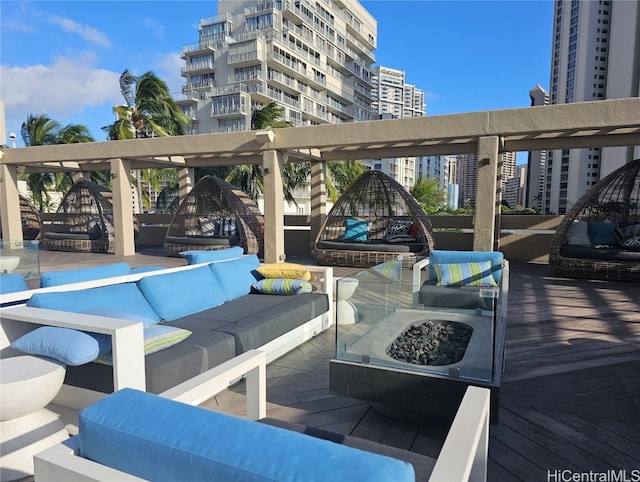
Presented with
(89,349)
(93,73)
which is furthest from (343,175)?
(93,73)

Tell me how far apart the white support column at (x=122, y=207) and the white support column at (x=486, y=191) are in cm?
842

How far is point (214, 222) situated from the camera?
11.3 metres

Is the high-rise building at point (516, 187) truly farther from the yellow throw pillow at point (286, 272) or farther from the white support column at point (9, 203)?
the yellow throw pillow at point (286, 272)

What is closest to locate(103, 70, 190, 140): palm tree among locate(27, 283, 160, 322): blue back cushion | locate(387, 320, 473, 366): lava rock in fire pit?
locate(27, 283, 160, 322): blue back cushion

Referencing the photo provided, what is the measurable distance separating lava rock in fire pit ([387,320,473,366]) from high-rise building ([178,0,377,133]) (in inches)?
1305

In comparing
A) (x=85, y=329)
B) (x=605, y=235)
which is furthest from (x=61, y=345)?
(x=605, y=235)

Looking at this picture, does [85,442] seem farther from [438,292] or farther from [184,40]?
[184,40]

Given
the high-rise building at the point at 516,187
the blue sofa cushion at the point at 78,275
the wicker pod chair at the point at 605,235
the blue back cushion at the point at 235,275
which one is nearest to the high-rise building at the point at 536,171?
the high-rise building at the point at 516,187

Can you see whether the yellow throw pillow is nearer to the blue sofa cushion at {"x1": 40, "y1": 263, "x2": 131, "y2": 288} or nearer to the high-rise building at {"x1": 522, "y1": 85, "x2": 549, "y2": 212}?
the blue sofa cushion at {"x1": 40, "y1": 263, "x2": 131, "y2": 288}

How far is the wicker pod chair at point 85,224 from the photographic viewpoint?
1116 cm

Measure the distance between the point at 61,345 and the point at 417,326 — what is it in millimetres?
2292

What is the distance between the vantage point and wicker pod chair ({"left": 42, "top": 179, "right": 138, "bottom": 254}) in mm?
11164

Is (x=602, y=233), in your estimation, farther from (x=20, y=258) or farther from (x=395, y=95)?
(x=395, y=95)

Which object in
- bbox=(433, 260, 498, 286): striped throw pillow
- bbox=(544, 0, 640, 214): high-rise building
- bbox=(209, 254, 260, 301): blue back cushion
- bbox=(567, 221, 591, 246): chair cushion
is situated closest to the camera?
bbox=(209, 254, 260, 301): blue back cushion
